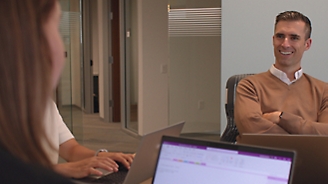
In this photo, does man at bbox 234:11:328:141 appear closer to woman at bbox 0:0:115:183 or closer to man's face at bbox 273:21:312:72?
man's face at bbox 273:21:312:72

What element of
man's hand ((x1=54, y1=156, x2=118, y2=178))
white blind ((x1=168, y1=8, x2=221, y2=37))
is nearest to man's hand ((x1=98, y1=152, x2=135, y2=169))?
man's hand ((x1=54, y1=156, x2=118, y2=178))

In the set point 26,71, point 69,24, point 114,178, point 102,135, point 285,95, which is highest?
point 69,24

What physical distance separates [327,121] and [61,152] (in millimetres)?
1455

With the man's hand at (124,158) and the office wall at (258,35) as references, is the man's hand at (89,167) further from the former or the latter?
the office wall at (258,35)

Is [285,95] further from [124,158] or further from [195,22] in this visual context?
[195,22]

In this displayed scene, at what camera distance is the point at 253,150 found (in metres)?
1.23

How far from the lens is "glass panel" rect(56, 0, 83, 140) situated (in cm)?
459

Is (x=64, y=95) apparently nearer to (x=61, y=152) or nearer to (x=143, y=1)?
(x=143, y=1)

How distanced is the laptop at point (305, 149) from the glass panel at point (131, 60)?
5.20 metres

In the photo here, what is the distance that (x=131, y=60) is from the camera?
6762 mm

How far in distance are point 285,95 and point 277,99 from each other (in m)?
0.06

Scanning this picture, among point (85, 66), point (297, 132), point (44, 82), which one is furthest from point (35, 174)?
point (85, 66)

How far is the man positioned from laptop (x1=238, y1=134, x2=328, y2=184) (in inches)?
32.5

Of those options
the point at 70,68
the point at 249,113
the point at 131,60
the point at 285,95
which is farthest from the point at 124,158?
the point at 131,60
